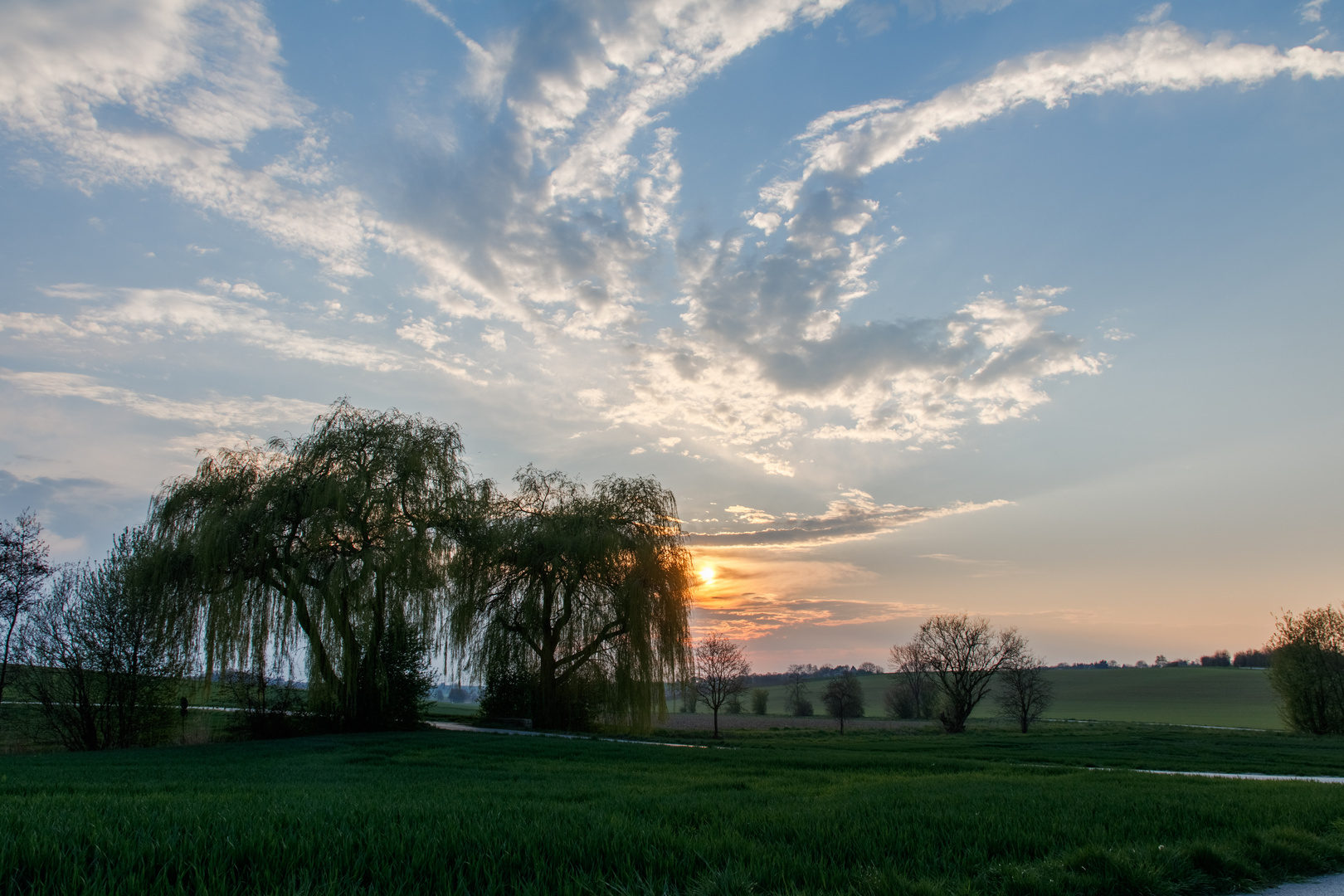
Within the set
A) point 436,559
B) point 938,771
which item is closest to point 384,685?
point 436,559

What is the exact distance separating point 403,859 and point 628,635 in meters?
20.5

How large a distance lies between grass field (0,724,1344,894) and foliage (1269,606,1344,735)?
42.7 m

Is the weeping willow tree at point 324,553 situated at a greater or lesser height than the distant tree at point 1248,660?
greater

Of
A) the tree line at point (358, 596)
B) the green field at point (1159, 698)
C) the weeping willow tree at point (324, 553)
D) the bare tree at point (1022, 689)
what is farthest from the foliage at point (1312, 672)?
the weeping willow tree at point (324, 553)

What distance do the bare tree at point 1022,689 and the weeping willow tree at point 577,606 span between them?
34.6m

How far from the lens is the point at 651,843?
4.04 m

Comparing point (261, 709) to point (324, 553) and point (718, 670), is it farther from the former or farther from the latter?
point (718, 670)

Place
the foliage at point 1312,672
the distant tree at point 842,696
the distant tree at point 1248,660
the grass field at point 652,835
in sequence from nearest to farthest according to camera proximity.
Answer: the grass field at point 652,835, the foliage at point 1312,672, the distant tree at point 842,696, the distant tree at point 1248,660

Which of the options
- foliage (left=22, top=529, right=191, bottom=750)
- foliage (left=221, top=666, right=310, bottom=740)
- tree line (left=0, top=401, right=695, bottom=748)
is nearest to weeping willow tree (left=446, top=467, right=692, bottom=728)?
tree line (left=0, top=401, right=695, bottom=748)

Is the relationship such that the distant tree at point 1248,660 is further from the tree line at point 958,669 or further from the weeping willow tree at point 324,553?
the weeping willow tree at point 324,553

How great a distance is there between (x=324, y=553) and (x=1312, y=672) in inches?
2088

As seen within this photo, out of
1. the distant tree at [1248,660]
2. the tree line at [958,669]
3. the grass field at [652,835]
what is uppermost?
the grass field at [652,835]

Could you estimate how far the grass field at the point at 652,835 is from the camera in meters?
3.17

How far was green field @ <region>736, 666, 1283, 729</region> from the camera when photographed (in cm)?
6838
